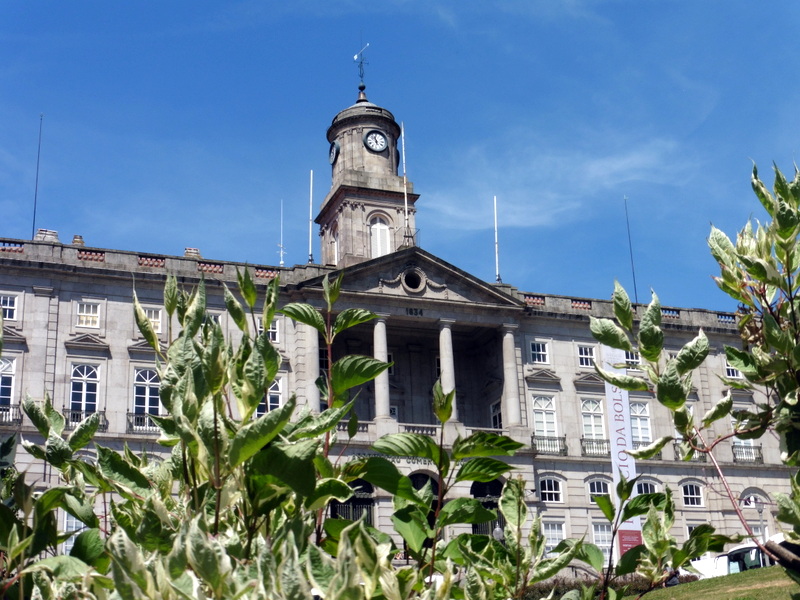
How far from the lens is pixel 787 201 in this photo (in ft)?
14.6

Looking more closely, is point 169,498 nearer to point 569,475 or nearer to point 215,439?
point 215,439

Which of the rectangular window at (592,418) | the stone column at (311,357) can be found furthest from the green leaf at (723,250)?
the rectangular window at (592,418)

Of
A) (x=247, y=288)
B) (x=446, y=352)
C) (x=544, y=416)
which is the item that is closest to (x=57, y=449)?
(x=247, y=288)

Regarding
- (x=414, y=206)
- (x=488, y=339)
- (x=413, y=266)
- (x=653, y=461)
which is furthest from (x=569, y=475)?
(x=414, y=206)

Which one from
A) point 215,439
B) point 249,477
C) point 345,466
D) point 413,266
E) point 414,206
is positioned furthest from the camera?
point 414,206

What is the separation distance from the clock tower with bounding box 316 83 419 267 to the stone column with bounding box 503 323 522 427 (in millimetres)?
6921

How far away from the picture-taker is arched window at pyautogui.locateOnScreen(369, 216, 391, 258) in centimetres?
5072

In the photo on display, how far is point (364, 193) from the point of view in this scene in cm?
5109

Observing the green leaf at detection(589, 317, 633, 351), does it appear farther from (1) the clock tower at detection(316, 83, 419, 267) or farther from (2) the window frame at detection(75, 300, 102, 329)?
(1) the clock tower at detection(316, 83, 419, 267)

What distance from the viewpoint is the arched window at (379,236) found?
166 feet

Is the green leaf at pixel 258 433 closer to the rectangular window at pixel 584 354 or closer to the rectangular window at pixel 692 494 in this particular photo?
the rectangular window at pixel 584 354

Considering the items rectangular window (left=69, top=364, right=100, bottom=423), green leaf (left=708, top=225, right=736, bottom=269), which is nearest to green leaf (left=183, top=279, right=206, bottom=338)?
green leaf (left=708, top=225, right=736, bottom=269)

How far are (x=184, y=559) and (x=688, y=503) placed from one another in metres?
49.3

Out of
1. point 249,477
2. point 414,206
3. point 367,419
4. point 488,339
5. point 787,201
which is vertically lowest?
point 249,477
